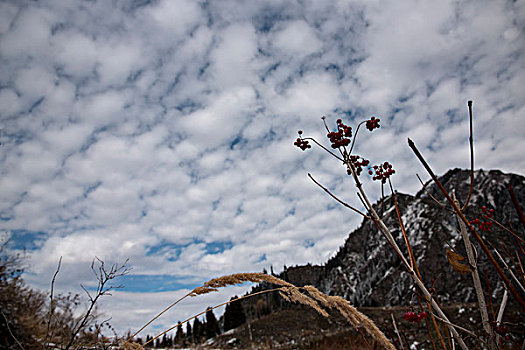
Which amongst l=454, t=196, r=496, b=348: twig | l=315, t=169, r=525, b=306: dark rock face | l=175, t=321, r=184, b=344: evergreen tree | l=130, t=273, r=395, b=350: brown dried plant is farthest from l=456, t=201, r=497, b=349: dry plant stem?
l=315, t=169, r=525, b=306: dark rock face

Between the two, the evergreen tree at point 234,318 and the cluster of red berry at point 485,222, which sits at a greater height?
the cluster of red berry at point 485,222

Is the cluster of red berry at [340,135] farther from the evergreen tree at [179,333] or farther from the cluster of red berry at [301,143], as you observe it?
the evergreen tree at [179,333]

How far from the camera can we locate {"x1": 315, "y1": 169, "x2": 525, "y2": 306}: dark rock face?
238 feet

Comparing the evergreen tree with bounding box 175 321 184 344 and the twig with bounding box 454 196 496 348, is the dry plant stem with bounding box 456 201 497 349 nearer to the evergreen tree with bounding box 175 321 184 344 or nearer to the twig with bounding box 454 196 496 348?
the twig with bounding box 454 196 496 348

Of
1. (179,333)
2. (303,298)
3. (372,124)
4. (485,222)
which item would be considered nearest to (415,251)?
(179,333)

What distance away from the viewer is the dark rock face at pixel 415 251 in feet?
238

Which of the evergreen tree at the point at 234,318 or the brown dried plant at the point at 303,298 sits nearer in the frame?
the brown dried plant at the point at 303,298

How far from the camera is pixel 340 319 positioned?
1652 inches

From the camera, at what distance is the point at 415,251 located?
87000 mm

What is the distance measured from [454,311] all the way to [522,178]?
199ft

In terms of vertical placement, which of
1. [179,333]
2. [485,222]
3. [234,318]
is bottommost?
[234,318]

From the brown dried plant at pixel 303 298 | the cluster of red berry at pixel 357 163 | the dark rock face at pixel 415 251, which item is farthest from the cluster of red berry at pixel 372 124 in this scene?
the dark rock face at pixel 415 251

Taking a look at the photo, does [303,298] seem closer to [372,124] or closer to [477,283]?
[477,283]

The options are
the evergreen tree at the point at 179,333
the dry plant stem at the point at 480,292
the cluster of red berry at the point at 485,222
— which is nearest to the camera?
the dry plant stem at the point at 480,292
